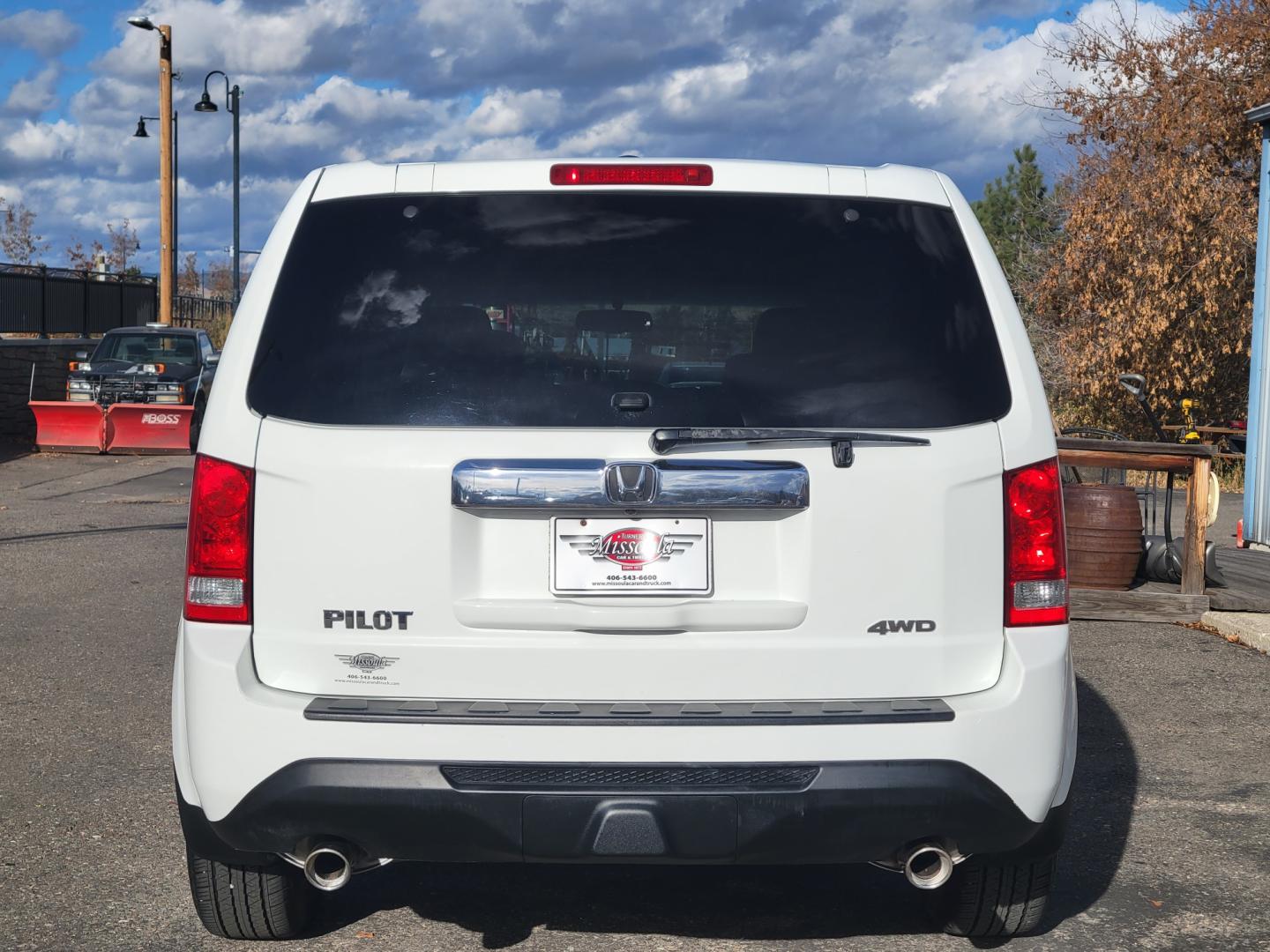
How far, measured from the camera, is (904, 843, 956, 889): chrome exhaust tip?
3295mm

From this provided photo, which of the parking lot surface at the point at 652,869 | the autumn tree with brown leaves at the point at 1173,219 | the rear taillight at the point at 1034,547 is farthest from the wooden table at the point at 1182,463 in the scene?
the autumn tree with brown leaves at the point at 1173,219

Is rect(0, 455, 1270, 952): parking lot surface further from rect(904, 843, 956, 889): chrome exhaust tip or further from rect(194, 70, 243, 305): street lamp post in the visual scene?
rect(194, 70, 243, 305): street lamp post

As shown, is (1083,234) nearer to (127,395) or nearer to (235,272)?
(127,395)

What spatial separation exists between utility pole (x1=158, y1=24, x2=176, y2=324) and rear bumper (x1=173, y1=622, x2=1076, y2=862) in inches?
1143

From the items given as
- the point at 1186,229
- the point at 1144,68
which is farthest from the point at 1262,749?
the point at 1144,68

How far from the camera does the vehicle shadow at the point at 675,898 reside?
4023 millimetres

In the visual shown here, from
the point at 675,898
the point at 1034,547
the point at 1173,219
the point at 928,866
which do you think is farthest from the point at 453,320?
the point at 1173,219

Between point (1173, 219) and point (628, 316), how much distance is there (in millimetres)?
19054

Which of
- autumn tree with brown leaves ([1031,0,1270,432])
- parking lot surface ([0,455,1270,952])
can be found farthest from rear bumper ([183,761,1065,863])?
autumn tree with brown leaves ([1031,0,1270,432])

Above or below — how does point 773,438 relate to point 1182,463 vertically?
above

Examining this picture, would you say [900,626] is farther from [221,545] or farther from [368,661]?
[221,545]

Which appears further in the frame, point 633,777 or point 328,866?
point 328,866

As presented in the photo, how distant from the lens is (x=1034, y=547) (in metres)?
3.29

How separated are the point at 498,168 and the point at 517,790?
1.46 meters
